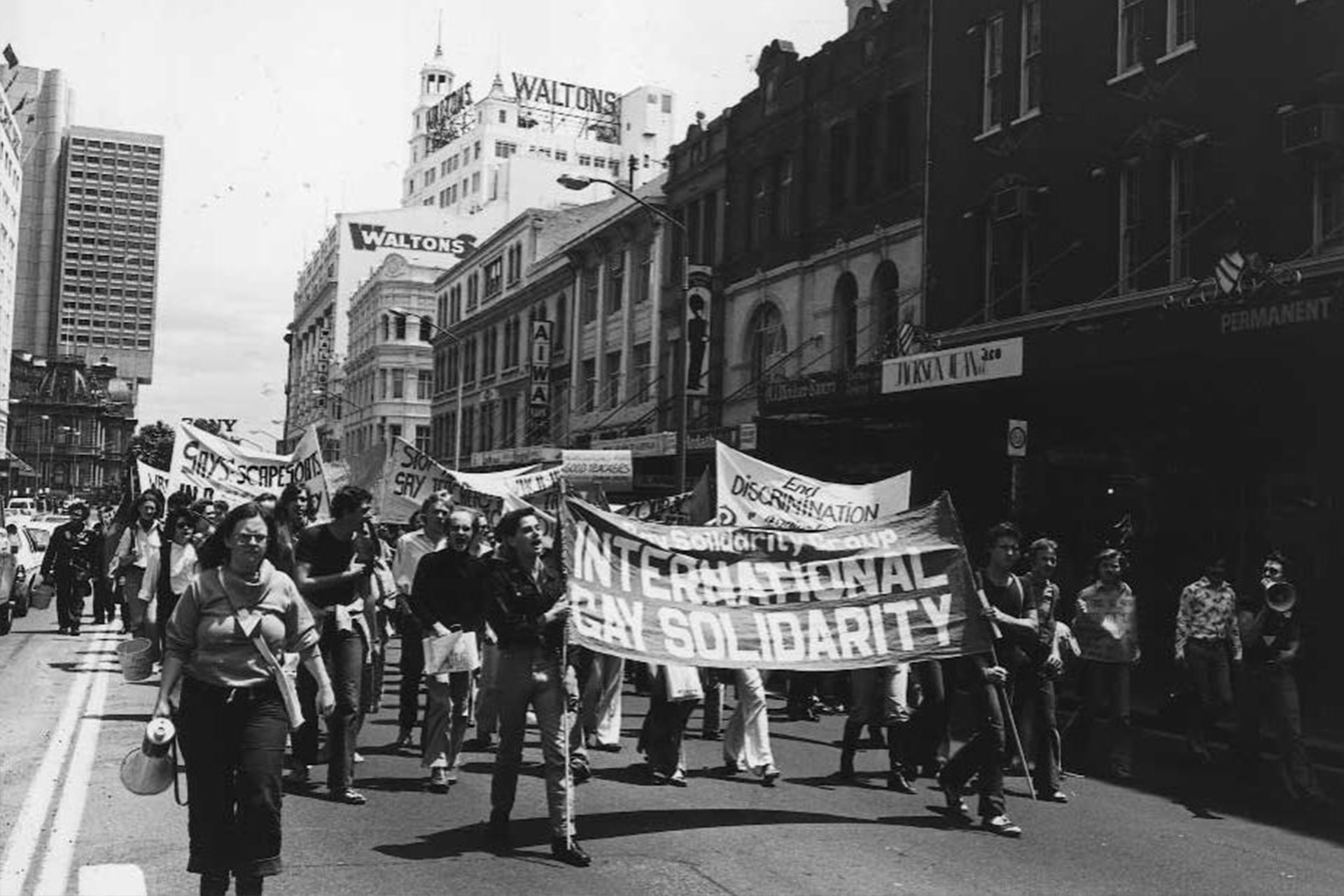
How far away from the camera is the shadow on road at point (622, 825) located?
706 cm

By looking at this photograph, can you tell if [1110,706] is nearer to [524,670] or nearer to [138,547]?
[524,670]

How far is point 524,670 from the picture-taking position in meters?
7.18

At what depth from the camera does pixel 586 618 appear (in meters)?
7.57

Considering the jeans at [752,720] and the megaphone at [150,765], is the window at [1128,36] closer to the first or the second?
the jeans at [752,720]

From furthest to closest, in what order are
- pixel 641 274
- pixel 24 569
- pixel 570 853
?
pixel 641 274 < pixel 24 569 < pixel 570 853

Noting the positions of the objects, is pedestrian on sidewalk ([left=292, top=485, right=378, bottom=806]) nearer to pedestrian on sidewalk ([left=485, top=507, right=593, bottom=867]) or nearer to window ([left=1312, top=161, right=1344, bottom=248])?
pedestrian on sidewalk ([left=485, top=507, right=593, bottom=867])

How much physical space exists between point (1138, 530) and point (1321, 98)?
6.13m

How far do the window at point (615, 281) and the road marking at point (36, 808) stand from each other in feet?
101

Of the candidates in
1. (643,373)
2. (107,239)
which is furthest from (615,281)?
(107,239)

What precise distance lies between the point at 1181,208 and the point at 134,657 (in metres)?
16.8

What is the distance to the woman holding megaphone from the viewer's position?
5.52 metres

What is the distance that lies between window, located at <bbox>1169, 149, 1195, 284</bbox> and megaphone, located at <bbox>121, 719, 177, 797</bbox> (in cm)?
1664

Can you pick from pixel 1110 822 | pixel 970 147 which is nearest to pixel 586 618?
pixel 1110 822

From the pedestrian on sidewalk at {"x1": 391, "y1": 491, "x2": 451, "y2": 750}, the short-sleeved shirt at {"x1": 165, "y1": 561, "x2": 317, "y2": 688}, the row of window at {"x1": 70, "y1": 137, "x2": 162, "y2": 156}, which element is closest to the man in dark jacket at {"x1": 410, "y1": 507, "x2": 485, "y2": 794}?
the pedestrian on sidewalk at {"x1": 391, "y1": 491, "x2": 451, "y2": 750}
